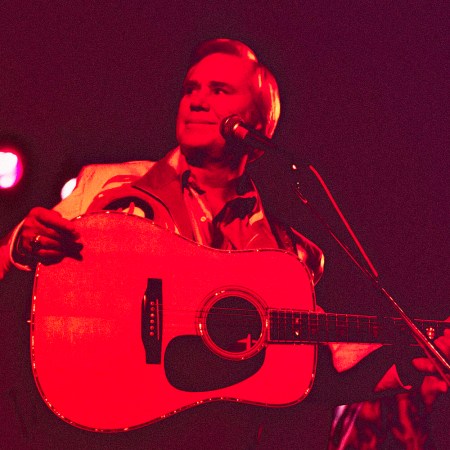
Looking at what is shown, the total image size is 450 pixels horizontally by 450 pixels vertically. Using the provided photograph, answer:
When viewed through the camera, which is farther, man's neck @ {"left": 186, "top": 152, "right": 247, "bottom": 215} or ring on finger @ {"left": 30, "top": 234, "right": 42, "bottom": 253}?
man's neck @ {"left": 186, "top": 152, "right": 247, "bottom": 215}

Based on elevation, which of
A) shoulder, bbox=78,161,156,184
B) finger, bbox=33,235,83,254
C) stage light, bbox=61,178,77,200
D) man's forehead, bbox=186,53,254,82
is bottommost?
finger, bbox=33,235,83,254

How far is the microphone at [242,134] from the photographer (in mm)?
1944

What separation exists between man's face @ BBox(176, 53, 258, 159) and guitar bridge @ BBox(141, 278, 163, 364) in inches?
23.0

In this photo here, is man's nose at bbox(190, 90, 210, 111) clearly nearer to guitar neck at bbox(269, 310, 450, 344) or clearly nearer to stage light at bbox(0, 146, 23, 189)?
stage light at bbox(0, 146, 23, 189)

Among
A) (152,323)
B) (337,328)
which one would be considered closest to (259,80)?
(337,328)

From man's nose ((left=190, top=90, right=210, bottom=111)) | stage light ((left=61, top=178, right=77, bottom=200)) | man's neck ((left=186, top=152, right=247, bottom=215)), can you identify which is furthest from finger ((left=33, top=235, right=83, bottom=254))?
man's nose ((left=190, top=90, right=210, bottom=111))

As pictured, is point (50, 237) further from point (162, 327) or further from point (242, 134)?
point (242, 134)

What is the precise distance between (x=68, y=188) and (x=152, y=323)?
1.73 ft

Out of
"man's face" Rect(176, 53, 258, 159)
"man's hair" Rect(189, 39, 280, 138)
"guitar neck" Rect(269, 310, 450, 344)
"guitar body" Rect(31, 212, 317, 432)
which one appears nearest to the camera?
"guitar body" Rect(31, 212, 317, 432)

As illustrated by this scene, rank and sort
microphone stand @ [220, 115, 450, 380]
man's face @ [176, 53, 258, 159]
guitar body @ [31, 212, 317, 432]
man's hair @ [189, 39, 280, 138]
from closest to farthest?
guitar body @ [31, 212, 317, 432] → microphone stand @ [220, 115, 450, 380] → man's face @ [176, 53, 258, 159] → man's hair @ [189, 39, 280, 138]

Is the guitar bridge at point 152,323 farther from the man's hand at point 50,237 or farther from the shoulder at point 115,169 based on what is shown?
the shoulder at point 115,169

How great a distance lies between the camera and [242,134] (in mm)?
1973

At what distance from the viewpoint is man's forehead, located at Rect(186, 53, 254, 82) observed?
2.16m

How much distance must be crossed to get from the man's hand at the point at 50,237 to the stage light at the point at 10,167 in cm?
28
